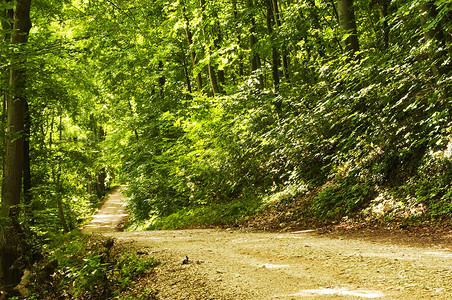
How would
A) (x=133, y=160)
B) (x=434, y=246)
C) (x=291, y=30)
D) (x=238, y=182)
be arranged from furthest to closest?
(x=133, y=160), (x=238, y=182), (x=291, y=30), (x=434, y=246)

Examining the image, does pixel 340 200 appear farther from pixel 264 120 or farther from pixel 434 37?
pixel 264 120

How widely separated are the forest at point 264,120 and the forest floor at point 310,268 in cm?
173

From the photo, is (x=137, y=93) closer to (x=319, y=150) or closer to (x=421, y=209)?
(x=319, y=150)

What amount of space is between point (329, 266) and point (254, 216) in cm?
633

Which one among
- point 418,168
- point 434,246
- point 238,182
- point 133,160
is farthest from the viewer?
point 133,160

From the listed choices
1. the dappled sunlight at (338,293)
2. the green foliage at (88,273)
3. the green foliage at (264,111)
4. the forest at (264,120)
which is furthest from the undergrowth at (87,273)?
the dappled sunlight at (338,293)

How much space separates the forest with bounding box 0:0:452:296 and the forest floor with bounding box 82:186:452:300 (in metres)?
1.73

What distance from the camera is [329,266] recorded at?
460 centimetres

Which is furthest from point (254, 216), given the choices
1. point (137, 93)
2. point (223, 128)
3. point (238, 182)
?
point (137, 93)

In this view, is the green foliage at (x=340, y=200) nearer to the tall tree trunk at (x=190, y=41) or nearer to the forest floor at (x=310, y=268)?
the forest floor at (x=310, y=268)

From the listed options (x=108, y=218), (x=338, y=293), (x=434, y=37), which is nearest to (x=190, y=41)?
(x=434, y=37)

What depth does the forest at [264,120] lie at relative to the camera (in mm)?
7285

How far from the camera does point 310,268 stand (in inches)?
181

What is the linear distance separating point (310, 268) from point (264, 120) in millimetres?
8794
